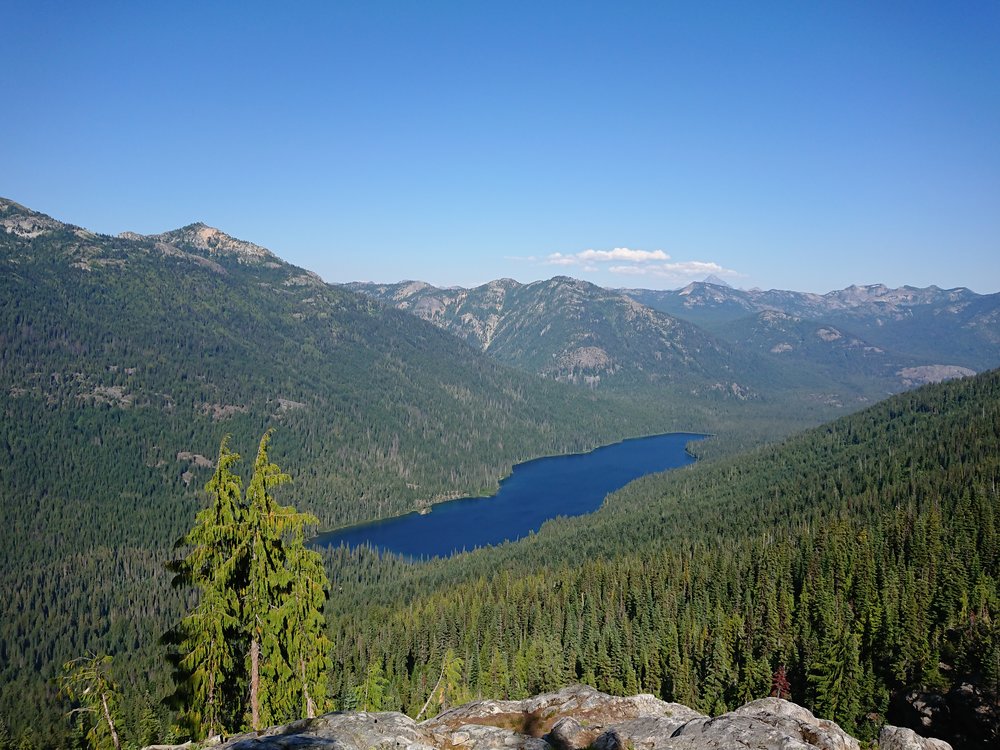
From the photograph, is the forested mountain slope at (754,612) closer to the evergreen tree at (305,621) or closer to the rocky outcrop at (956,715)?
the rocky outcrop at (956,715)

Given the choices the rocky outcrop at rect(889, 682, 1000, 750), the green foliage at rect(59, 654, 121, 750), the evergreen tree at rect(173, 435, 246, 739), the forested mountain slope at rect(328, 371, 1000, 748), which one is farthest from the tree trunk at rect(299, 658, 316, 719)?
the forested mountain slope at rect(328, 371, 1000, 748)

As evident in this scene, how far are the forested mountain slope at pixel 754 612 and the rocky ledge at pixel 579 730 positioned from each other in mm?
45492

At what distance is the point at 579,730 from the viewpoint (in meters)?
30.4

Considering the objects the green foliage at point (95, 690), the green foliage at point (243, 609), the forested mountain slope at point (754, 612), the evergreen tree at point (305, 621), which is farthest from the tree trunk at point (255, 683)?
the forested mountain slope at point (754, 612)

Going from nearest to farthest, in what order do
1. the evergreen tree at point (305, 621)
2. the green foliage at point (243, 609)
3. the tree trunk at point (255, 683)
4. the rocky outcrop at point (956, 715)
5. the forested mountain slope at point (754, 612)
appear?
1. the green foliage at point (243, 609)
2. the tree trunk at point (255, 683)
3. the evergreen tree at point (305, 621)
4. the rocky outcrop at point (956, 715)
5. the forested mountain slope at point (754, 612)

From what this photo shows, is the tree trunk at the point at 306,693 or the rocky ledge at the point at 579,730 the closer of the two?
the rocky ledge at the point at 579,730

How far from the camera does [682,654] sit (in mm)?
96375

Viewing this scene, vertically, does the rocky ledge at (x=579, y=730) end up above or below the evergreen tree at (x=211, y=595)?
below

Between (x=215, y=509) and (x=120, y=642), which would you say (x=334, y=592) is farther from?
(x=215, y=509)

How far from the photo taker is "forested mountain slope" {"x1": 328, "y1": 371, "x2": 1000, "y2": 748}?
81.1 metres

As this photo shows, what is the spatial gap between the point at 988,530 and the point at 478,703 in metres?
109

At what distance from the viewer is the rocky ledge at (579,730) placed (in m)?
24.7

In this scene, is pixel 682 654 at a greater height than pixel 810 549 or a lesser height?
lesser

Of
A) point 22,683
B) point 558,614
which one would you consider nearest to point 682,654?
point 558,614
